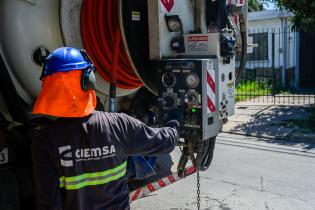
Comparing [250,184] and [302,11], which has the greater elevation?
[302,11]

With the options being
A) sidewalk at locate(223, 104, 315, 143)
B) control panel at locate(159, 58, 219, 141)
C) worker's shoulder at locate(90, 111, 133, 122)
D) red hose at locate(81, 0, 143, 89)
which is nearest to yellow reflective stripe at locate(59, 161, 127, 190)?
worker's shoulder at locate(90, 111, 133, 122)

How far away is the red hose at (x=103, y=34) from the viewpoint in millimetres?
3504

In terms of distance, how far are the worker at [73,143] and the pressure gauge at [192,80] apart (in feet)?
2.99

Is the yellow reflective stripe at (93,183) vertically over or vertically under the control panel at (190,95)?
under

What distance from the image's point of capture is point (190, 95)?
123 inches

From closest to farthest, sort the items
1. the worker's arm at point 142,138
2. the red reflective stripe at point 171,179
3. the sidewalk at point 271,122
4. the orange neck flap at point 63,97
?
the orange neck flap at point 63,97 < the worker's arm at point 142,138 < the red reflective stripe at point 171,179 < the sidewalk at point 271,122

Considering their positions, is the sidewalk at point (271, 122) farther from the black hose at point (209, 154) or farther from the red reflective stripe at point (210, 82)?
the red reflective stripe at point (210, 82)

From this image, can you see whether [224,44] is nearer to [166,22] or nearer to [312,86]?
[166,22]

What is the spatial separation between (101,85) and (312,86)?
13.4 m

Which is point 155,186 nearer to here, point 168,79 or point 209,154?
point 209,154

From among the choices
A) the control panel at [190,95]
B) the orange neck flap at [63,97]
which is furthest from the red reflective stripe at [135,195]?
the orange neck flap at [63,97]

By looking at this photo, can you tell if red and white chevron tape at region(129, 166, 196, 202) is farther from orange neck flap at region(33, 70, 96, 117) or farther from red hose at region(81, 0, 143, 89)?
orange neck flap at region(33, 70, 96, 117)

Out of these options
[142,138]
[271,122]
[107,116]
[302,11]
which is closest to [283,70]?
[302,11]

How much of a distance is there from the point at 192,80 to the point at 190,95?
11cm
